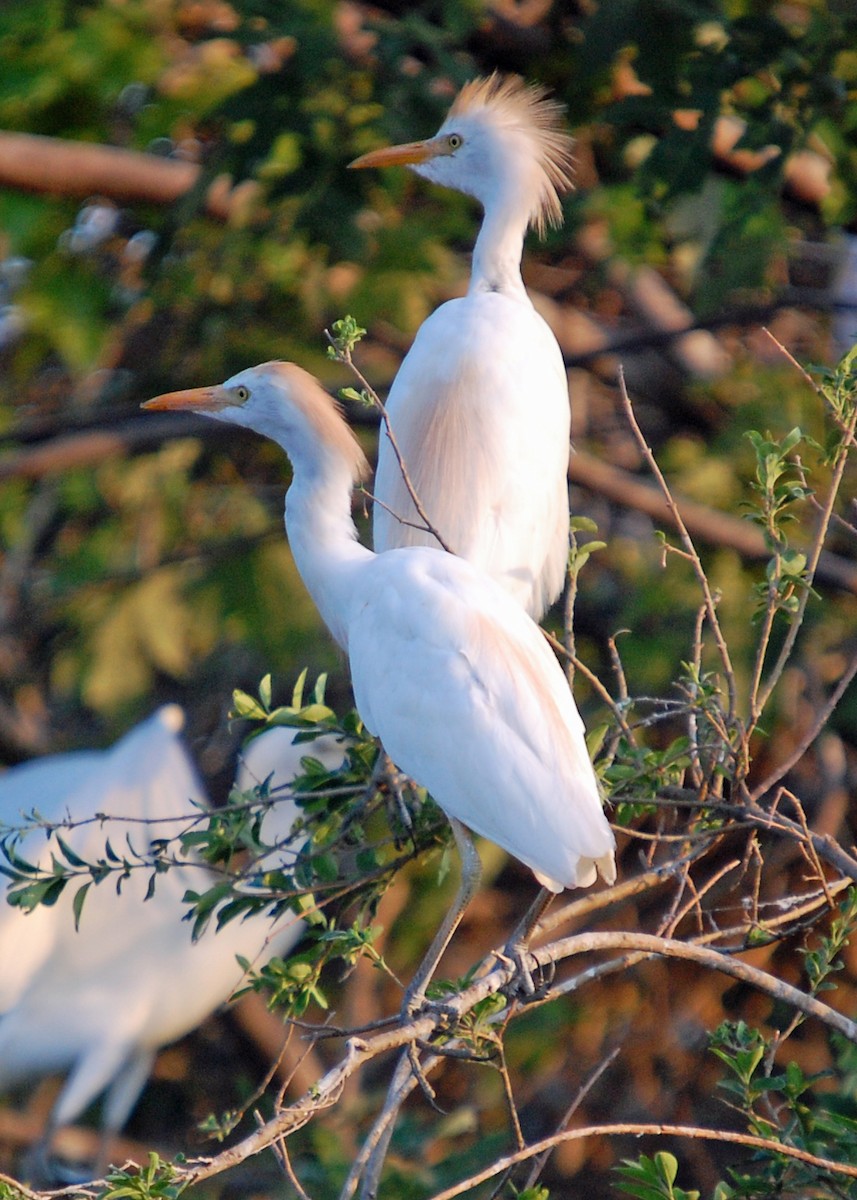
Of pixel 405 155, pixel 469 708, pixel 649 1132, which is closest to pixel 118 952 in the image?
pixel 405 155

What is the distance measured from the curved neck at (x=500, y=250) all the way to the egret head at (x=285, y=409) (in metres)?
0.38

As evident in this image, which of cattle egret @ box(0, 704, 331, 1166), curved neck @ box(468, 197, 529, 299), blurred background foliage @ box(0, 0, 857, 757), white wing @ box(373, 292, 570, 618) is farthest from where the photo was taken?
cattle egret @ box(0, 704, 331, 1166)

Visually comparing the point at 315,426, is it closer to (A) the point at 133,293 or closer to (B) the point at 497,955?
(B) the point at 497,955

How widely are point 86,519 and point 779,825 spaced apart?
388cm

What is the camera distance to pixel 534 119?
2828mm

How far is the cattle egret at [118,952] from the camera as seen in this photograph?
13.4ft

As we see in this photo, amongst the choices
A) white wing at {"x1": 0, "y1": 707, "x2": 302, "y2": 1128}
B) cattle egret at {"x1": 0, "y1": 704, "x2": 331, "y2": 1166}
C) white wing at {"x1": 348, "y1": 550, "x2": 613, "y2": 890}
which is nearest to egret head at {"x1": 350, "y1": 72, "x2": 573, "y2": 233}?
white wing at {"x1": 348, "y1": 550, "x2": 613, "y2": 890}

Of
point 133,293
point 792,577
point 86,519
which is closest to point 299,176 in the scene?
point 133,293

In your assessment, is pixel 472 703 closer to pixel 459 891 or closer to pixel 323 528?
pixel 459 891

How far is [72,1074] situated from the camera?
4.46 metres

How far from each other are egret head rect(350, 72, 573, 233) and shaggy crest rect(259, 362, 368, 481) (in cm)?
48

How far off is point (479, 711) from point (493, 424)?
64cm

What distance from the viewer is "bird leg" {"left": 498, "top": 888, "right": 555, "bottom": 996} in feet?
5.85

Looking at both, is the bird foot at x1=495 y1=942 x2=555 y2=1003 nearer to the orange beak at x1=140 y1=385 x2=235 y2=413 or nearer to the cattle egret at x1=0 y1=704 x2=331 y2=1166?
the orange beak at x1=140 y1=385 x2=235 y2=413
